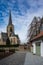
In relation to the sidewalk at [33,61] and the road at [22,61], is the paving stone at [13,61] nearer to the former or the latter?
the road at [22,61]

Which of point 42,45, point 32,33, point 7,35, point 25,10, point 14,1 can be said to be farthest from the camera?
point 7,35

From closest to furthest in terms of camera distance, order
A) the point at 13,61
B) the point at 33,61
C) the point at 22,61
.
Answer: the point at 22,61 → the point at 33,61 → the point at 13,61

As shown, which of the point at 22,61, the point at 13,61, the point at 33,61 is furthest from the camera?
the point at 13,61

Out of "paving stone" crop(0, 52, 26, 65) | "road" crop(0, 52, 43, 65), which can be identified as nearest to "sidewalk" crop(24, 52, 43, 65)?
"road" crop(0, 52, 43, 65)

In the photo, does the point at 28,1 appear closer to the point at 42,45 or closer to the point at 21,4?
the point at 21,4

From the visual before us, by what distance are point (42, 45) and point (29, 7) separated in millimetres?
6280

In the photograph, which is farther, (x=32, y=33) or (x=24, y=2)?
(x=32, y=33)

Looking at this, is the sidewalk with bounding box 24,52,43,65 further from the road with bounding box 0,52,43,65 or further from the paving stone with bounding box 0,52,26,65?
the paving stone with bounding box 0,52,26,65

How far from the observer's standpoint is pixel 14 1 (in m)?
13.4

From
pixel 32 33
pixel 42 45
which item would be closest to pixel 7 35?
pixel 32 33

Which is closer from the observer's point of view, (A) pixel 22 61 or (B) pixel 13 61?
(A) pixel 22 61

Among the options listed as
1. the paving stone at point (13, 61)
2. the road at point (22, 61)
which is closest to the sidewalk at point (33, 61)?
the road at point (22, 61)

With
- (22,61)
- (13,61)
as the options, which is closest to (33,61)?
(22,61)

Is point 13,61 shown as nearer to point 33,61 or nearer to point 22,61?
point 22,61
